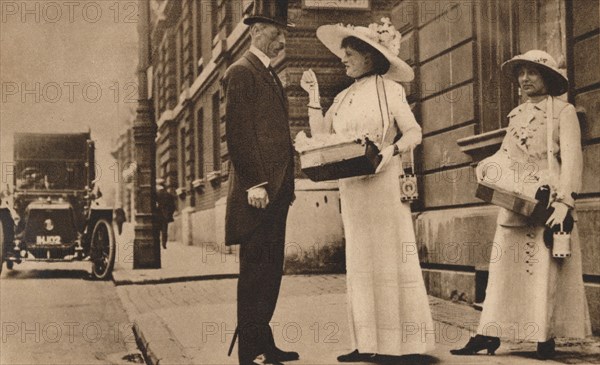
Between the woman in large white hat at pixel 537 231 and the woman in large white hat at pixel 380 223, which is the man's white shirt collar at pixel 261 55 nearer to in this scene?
the woman in large white hat at pixel 380 223

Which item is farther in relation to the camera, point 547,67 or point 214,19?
point 214,19

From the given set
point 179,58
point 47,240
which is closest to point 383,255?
point 47,240

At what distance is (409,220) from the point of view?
16.3 ft

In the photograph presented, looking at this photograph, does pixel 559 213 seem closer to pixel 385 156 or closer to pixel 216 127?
pixel 385 156

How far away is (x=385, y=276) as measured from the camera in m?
Answer: 4.87

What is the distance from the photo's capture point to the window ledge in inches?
303

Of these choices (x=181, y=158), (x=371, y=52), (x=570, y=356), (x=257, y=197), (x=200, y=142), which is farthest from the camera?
(x=181, y=158)

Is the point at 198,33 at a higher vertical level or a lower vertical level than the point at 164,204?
higher

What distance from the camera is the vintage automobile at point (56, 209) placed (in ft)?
37.2

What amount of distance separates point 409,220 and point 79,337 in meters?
3.42

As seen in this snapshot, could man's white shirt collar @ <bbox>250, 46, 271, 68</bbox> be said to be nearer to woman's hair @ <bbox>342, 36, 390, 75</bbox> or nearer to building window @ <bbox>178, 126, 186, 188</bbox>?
woman's hair @ <bbox>342, 36, 390, 75</bbox>

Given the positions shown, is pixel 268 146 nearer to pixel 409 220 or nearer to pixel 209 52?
pixel 409 220

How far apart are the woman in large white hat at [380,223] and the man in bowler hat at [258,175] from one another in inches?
12.5

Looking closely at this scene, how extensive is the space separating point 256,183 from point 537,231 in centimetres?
186
